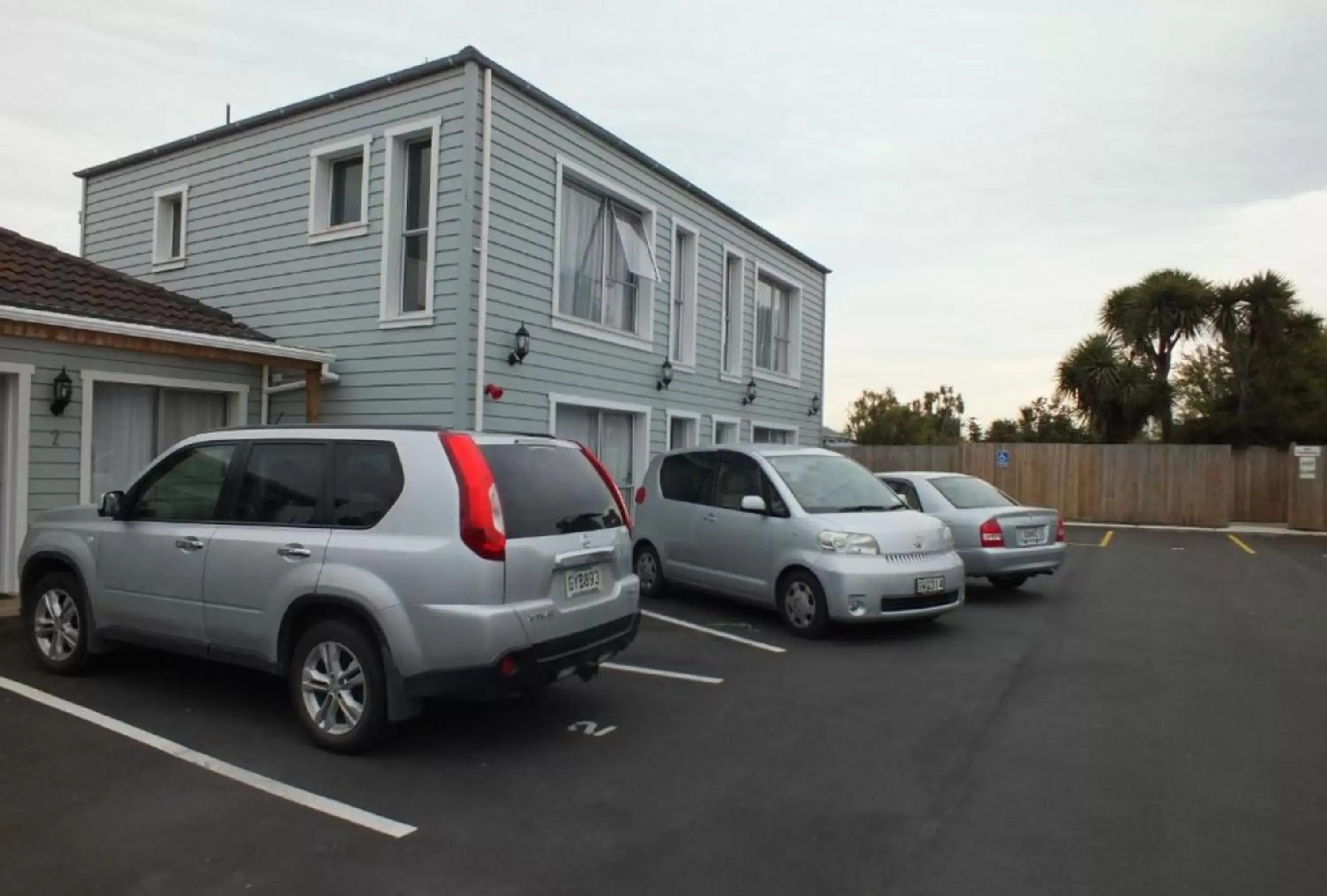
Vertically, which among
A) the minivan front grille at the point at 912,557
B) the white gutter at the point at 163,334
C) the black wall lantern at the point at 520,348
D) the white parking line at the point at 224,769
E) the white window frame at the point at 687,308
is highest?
the white window frame at the point at 687,308

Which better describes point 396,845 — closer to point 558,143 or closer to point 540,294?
point 540,294

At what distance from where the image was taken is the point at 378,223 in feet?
35.2

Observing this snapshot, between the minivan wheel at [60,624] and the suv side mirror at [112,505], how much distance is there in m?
0.56

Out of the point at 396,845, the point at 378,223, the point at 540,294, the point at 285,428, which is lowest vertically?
the point at 396,845

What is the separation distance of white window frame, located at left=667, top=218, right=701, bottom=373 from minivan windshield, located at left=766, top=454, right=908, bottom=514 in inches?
209

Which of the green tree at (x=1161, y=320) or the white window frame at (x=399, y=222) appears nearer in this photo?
the white window frame at (x=399, y=222)

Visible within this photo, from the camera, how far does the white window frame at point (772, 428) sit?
17.1m

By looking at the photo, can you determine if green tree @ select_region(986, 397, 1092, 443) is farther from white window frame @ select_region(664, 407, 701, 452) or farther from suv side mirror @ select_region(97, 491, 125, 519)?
suv side mirror @ select_region(97, 491, 125, 519)

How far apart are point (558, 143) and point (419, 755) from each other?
8.44 m

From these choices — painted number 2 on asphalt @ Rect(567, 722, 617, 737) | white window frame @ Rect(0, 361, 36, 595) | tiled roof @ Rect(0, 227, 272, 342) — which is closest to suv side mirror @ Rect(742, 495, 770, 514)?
painted number 2 on asphalt @ Rect(567, 722, 617, 737)

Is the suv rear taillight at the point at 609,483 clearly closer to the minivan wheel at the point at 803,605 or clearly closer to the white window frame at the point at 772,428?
the minivan wheel at the point at 803,605

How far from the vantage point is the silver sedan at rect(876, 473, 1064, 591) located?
1030 centimetres

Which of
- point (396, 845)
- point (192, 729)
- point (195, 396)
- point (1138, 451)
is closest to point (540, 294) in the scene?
point (195, 396)

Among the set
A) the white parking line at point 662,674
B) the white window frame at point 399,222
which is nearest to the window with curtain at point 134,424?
the white window frame at point 399,222
